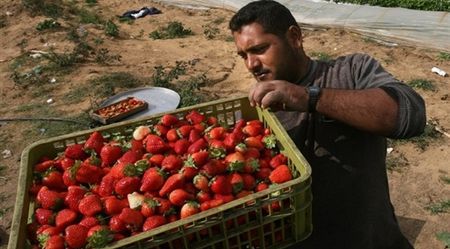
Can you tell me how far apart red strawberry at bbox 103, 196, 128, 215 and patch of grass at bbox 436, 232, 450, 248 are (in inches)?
121

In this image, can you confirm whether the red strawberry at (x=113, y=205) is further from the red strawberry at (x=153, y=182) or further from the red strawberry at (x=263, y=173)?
the red strawberry at (x=263, y=173)

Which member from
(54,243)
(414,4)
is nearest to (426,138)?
(54,243)

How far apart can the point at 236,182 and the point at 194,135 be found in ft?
1.31

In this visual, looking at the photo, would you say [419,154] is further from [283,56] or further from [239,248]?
[239,248]

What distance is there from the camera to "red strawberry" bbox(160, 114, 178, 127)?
2.13m

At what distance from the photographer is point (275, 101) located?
1706 millimetres

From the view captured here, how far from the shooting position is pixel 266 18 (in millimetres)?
2051

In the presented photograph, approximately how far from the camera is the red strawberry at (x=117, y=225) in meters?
1.60

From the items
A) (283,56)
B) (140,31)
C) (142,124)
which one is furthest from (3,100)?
(283,56)

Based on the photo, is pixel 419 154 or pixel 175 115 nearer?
pixel 175 115

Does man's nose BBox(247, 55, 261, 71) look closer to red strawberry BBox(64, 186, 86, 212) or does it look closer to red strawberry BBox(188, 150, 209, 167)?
red strawberry BBox(188, 150, 209, 167)

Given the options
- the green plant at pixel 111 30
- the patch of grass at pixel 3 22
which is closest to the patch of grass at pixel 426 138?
the green plant at pixel 111 30

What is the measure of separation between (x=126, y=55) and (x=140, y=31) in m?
1.64

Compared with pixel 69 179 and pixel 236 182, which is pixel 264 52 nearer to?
pixel 236 182
